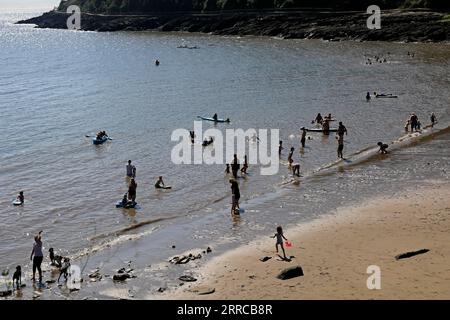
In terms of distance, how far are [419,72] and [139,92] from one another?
28.9m

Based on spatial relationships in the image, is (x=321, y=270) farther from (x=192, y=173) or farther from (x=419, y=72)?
(x=419, y=72)

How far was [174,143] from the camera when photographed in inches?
1475

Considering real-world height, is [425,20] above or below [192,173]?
above

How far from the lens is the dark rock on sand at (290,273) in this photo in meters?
16.4

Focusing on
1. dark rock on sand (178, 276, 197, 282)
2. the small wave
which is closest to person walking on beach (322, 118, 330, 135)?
the small wave

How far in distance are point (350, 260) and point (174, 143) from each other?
21373mm

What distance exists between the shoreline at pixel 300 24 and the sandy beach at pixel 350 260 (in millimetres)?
72779

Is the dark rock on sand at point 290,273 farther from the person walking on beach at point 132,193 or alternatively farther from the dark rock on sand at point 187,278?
the person walking on beach at point 132,193

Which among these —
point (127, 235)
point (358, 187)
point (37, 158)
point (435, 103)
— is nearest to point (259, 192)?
point (358, 187)

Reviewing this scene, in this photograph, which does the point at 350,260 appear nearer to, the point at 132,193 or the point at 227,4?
the point at 132,193

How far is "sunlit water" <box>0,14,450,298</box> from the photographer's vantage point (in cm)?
2262

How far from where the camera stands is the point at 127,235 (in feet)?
72.1

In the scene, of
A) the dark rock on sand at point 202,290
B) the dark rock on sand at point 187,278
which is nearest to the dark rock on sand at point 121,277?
the dark rock on sand at point 187,278

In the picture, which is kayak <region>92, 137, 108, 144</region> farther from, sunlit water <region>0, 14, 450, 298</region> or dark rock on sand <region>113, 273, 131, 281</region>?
dark rock on sand <region>113, 273, 131, 281</region>
